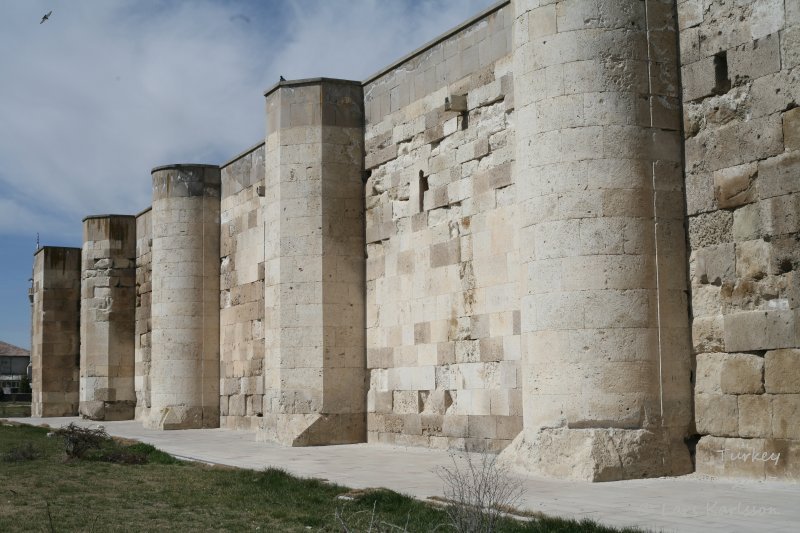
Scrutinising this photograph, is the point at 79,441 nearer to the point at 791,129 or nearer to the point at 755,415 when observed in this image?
the point at 755,415

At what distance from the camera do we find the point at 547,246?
9766 mm

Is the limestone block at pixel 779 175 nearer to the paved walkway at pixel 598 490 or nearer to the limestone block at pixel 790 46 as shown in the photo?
the limestone block at pixel 790 46

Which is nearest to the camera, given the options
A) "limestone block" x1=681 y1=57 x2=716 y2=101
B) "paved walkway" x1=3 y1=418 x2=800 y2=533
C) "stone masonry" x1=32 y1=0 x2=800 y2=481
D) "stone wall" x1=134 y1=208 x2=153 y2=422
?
"paved walkway" x1=3 y1=418 x2=800 y2=533

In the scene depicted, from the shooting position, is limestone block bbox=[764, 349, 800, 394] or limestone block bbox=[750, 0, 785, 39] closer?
limestone block bbox=[764, 349, 800, 394]

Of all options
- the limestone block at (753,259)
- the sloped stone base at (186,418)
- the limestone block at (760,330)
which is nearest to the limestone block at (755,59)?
the limestone block at (753,259)

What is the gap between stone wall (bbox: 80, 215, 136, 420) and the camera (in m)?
24.4

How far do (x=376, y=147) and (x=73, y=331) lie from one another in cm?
1706

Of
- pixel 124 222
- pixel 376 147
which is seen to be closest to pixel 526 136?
pixel 376 147

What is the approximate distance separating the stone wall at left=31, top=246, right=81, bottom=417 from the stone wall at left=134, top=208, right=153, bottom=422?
4.51 metres

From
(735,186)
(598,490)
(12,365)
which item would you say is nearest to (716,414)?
(598,490)

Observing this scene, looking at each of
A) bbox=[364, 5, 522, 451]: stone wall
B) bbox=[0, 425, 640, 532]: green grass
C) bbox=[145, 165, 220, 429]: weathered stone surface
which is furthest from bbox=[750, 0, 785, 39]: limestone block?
bbox=[145, 165, 220, 429]: weathered stone surface

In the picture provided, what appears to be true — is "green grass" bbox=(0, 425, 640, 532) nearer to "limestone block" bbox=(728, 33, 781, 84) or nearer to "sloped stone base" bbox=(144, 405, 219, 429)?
"limestone block" bbox=(728, 33, 781, 84)

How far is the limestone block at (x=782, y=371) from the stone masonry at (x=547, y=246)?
0.8 inches

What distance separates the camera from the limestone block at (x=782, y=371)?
8477 mm
